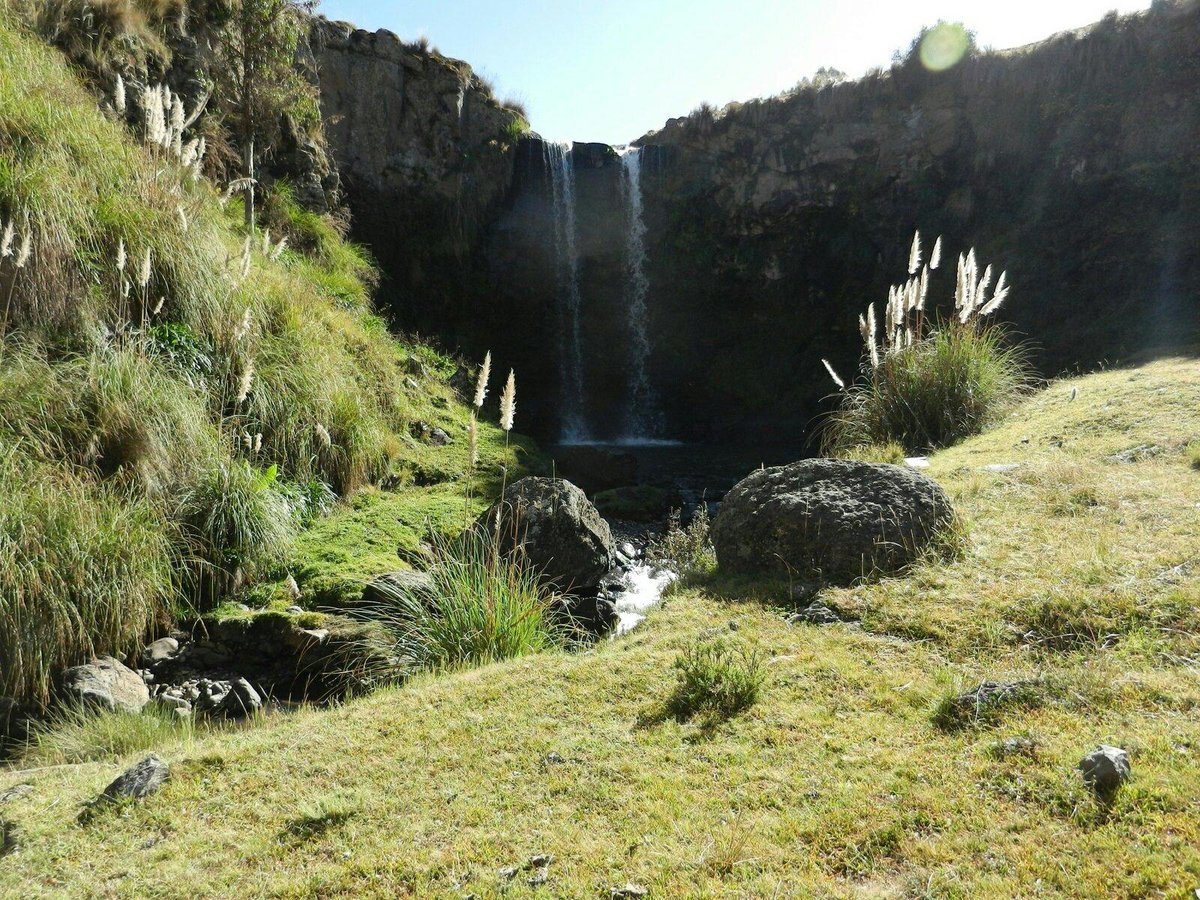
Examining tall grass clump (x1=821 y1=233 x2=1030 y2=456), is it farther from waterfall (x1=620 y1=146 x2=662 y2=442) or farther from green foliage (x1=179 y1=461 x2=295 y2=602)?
waterfall (x1=620 y1=146 x2=662 y2=442)

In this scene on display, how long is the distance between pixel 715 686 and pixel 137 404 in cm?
437

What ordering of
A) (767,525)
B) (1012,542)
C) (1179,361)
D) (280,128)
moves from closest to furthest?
1. (1012,542)
2. (767,525)
3. (1179,361)
4. (280,128)

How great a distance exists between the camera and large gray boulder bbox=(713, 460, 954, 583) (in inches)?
159

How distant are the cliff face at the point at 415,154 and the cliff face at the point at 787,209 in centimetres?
5

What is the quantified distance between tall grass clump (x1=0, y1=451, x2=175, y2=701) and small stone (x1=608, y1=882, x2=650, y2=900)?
3.43 meters

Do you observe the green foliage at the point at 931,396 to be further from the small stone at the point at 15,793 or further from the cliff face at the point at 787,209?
the cliff face at the point at 787,209

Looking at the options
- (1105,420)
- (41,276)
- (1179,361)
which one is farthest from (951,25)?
(41,276)

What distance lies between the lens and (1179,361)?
851 cm

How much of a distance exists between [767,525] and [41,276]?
17.7 ft

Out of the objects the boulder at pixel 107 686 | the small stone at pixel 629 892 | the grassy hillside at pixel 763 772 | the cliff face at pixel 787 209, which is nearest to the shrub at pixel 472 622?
the grassy hillside at pixel 763 772

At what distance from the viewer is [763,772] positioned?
2391 mm

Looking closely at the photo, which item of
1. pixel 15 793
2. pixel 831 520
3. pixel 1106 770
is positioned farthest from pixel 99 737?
pixel 1106 770

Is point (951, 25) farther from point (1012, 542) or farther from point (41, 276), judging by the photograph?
point (41, 276)

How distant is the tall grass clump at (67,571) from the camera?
384cm
